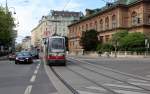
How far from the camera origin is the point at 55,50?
138 ft

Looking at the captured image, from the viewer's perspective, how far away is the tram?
1663 inches

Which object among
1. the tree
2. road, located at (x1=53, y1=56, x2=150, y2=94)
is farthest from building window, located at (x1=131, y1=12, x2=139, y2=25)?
road, located at (x1=53, y1=56, x2=150, y2=94)

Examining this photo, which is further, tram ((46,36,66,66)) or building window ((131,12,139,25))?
building window ((131,12,139,25))

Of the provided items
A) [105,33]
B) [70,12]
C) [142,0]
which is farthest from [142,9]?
[70,12]

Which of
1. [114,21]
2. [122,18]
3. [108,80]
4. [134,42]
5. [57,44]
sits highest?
[122,18]

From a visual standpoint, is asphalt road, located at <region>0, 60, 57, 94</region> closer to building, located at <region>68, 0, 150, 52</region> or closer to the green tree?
the green tree

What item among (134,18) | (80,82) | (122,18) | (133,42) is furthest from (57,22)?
(80,82)

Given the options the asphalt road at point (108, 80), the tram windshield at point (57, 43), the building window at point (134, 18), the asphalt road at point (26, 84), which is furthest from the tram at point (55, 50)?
the building window at point (134, 18)

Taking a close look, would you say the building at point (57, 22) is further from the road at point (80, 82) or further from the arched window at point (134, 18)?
the road at point (80, 82)

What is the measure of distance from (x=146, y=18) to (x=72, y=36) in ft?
219

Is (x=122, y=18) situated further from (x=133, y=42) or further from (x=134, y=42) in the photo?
(x=134, y=42)

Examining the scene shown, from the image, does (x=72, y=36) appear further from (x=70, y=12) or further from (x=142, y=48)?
(x=142, y=48)

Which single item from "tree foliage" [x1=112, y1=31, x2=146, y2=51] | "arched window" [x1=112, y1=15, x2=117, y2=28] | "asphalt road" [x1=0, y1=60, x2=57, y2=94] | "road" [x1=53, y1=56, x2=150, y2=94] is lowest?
"road" [x1=53, y1=56, x2=150, y2=94]

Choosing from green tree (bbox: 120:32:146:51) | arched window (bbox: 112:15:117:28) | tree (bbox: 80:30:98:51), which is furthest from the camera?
tree (bbox: 80:30:98:51)
